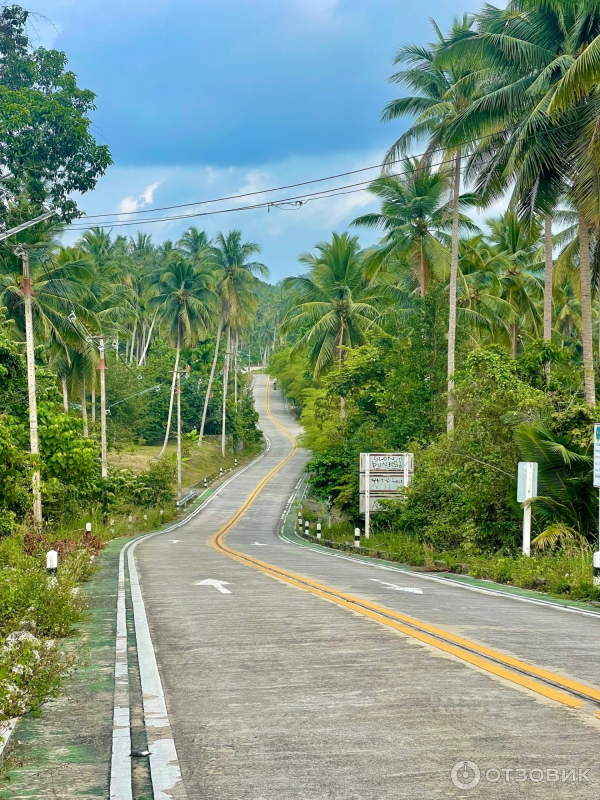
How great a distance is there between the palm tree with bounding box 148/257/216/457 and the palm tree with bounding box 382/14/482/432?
116 ft

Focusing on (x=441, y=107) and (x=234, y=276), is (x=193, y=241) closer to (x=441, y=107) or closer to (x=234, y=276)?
(x=234, y=276)

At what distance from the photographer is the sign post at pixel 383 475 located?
32.2m

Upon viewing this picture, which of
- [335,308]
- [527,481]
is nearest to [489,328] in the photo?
[335,308]

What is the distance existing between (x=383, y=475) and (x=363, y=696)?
25.7m

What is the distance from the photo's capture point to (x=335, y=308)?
53.2m

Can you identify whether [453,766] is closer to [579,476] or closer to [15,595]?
[15,595]

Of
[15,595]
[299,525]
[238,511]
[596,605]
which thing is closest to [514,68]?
[596,605]

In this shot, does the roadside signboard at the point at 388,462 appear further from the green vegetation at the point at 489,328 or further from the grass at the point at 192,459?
the grass at the point at 192,459

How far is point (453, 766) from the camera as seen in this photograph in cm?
513

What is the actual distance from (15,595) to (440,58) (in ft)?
73.0

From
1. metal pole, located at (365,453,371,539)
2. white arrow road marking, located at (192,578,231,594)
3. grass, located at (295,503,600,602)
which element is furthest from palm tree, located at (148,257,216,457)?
white arrow road marking, located at (192,578,231,594)

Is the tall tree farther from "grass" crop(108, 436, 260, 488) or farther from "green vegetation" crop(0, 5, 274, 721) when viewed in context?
"grass" crop(108, 436, 260, 488)

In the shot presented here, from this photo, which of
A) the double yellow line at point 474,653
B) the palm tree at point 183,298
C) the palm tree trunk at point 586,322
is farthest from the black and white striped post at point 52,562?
the palm tree at point 183,298

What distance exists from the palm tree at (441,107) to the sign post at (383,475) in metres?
2.33
